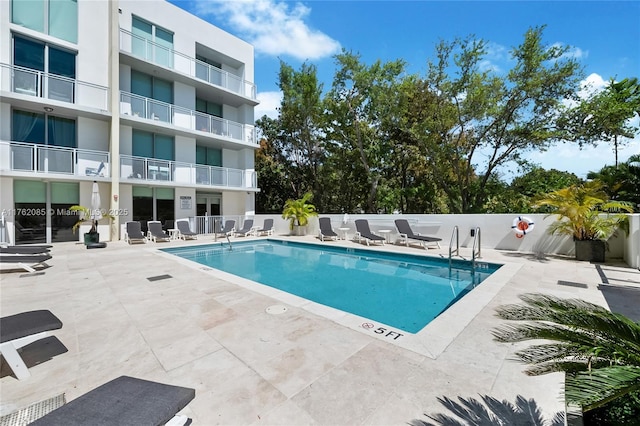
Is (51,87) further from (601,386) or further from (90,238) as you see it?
(601,386)

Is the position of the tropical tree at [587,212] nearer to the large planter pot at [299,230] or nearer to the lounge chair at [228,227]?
the large planter pot at [299,230]

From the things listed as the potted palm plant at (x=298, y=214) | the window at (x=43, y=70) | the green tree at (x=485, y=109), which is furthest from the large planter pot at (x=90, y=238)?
the green tree at (x=485, y=109)

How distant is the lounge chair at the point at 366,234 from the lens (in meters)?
12.5

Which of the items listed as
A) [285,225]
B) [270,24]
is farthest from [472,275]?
[270,24]

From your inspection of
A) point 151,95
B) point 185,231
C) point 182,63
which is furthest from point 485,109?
point 151,95

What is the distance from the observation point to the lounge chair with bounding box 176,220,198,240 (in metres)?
14.3

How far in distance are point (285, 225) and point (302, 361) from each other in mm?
14604

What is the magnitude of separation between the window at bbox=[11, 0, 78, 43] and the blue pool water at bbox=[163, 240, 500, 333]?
10865mm

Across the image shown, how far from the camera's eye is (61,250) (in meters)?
10.8

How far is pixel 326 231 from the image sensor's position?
46.5ft

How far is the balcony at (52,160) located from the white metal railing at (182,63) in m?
5.38

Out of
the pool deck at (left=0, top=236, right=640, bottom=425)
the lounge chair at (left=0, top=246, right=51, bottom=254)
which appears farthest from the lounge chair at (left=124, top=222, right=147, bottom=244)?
the pool deck at (left=0, top=236, right=640, bottom=425)

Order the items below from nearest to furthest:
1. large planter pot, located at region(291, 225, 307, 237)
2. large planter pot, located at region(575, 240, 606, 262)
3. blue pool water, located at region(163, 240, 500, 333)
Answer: blue pool water, located at region(163, 240, 500, 333), large planter pot, located at region(575, 240, 606, 262), large planter pot, located at region(291, 225, 307, 237)

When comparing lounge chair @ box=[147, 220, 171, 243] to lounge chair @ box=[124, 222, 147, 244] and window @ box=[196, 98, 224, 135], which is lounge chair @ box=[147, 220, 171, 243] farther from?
window @ box=[196, 98, 224, 135]
